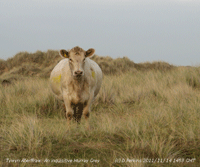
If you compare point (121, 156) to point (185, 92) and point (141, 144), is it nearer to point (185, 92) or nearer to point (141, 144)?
point (141, 144)

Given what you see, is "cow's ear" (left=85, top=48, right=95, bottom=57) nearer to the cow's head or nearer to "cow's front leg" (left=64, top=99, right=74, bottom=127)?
the cow's head

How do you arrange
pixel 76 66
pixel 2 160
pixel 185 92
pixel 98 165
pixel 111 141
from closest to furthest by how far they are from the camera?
pixel 98 165
pixel 2 160
pixel 111 141
pixel 76 66
pixel 185 92

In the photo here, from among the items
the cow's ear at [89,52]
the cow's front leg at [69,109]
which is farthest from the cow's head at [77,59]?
the cow's front leg at [69,109]

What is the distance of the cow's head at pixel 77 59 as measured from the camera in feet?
13.7

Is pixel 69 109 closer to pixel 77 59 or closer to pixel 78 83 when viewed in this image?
pixel 78 83

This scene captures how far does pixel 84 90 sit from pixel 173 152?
7.40 feet

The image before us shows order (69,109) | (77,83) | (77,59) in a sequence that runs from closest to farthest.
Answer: (77,59) → (77,83) → (69,109)

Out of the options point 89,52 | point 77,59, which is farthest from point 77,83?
point 89,52

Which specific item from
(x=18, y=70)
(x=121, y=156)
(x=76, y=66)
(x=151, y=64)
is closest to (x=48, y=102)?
(x=76, y=66)

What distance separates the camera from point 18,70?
16.7 metres

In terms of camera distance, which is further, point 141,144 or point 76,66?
point 76,66

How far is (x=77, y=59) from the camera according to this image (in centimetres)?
435

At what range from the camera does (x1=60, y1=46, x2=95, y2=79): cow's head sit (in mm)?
4188

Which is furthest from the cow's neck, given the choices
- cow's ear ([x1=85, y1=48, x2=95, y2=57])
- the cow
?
cow's ear ([x1=85, y1=48, x2=95, y2=57])
